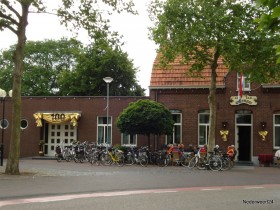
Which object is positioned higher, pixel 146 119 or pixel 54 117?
pixel 54 117

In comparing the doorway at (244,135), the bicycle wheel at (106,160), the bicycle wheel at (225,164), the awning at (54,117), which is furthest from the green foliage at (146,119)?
the awning at (54,117)

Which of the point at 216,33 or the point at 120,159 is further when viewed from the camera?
the point at 120,159

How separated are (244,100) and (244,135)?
2322mm

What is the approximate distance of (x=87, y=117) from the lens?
32.0 meters

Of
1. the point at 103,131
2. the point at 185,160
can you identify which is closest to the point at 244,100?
the point at 185,160

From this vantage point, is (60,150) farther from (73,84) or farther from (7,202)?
(73,84)

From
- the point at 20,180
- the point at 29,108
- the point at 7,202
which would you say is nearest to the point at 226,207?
the point at 7,202

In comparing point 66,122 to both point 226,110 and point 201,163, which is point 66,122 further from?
point 201,163

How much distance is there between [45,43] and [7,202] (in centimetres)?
5113

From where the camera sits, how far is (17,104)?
1839 centimetres

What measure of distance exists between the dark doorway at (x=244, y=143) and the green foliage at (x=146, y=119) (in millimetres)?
5408

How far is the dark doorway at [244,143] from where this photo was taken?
30.0m

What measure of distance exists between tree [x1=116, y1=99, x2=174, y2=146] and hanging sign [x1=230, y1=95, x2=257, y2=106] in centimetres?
499

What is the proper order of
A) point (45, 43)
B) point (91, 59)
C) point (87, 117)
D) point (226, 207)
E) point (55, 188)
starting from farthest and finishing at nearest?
point (45, 43) → point (91, 59) → point (87, 117) → point (55, 188) → point (226, 207)
